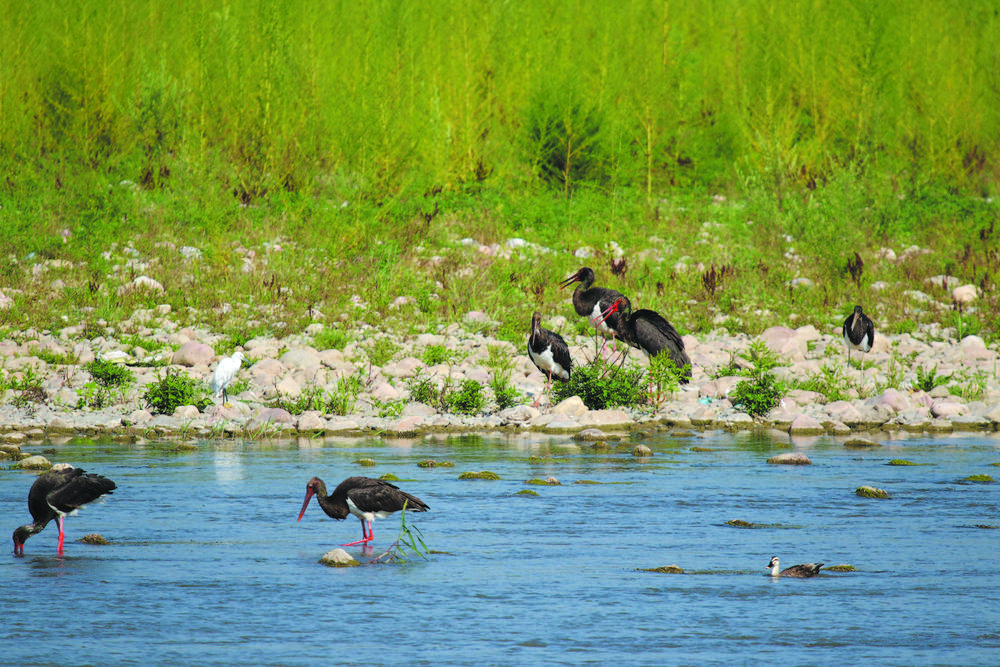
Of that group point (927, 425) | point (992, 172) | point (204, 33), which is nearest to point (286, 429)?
point (927, 425)

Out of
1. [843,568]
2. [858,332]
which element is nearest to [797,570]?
[843,568]

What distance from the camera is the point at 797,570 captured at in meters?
6.46

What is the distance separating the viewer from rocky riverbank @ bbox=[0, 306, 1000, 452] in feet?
39.9

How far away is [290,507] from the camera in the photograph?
858 centimetres

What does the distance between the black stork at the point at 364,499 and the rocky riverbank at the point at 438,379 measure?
4348 mm

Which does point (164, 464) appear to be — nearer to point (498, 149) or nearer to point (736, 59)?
point (498, 149)

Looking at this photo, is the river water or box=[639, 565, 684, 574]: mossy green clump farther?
box=[639, 565, 684, 574]: mossy green clump

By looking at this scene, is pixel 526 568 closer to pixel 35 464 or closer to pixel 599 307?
pixel 35 464

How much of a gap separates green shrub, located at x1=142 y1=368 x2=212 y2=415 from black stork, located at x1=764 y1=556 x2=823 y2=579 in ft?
25.0

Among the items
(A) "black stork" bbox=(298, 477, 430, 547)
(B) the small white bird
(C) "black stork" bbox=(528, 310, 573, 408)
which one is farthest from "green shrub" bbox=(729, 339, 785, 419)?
(A) "black stork" bbox=(298, 477, 430, 547)

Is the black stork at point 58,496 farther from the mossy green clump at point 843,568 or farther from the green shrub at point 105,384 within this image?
the green shrub at point 105,384

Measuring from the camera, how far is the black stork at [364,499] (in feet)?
24.5

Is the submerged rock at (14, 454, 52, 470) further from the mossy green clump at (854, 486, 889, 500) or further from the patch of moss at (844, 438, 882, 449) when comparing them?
the patch of moss at (844, 438, 882, 449)

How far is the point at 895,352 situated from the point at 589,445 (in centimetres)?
560
